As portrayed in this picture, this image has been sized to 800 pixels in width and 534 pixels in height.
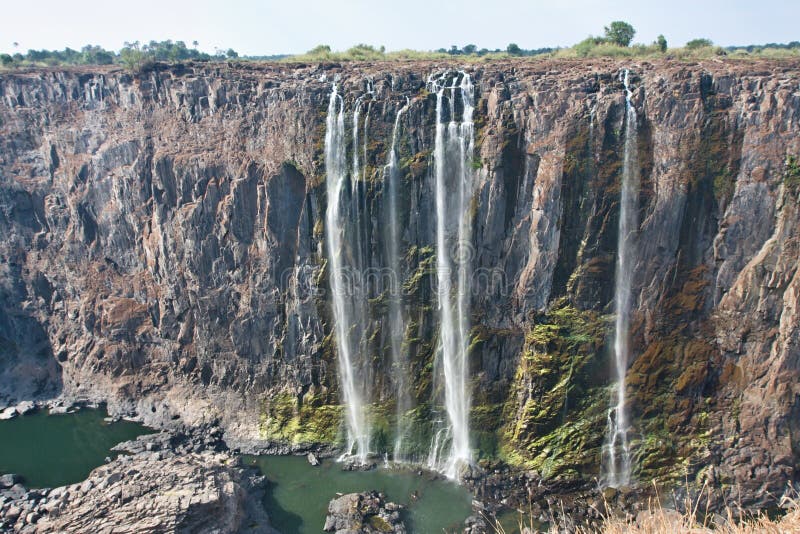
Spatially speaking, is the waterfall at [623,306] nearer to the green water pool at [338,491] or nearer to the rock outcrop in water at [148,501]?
the green water pool at [338,491]

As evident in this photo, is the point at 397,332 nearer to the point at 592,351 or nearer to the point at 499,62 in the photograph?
the point at 592,351

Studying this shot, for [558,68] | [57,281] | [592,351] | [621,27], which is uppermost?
[621,27]

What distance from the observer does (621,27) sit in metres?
31.9

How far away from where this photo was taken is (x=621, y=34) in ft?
105

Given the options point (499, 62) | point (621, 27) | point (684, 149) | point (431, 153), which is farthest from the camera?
point (621, 27)

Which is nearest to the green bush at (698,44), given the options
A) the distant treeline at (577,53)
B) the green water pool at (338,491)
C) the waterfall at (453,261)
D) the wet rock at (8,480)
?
the distant treeline at (577,53)

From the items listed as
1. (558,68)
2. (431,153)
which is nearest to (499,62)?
(558,68)

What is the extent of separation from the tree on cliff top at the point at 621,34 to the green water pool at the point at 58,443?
110 feet

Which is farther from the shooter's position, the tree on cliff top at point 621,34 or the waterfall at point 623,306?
the tree on cliff top at point 621,34

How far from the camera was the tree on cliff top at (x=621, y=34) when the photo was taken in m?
31.9

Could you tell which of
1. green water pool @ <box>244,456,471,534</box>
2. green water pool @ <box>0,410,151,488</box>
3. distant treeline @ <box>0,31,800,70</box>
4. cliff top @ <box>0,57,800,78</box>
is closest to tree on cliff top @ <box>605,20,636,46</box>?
distant treeline @ <box>0,31,800,70</box>

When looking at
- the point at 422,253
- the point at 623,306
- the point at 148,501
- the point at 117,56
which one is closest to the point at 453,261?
the point at 422,253

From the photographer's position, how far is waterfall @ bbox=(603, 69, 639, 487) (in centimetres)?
2233

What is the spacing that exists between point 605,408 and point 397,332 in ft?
31.1
